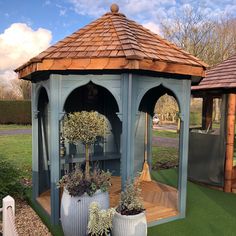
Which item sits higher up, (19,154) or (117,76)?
(117,76)

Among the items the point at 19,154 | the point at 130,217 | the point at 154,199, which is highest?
the point at 130,217

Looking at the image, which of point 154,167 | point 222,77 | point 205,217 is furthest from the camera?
point 154,167

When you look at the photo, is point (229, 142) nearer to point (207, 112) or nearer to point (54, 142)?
point (207, 112)

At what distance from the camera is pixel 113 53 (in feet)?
12.9

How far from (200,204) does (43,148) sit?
145 inches

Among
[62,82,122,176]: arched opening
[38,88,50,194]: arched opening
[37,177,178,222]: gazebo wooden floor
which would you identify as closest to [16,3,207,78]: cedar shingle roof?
[38,88,50,194]: arched opening

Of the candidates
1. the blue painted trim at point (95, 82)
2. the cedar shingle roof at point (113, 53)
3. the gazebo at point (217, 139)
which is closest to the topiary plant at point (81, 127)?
the blue painted trim at point (95, 82)

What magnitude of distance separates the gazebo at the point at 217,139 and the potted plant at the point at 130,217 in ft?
12.7

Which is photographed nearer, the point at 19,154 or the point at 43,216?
the point at 43,216

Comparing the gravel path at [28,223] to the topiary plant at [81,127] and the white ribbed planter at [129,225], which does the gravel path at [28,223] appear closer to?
the topiary plant at [81,127]

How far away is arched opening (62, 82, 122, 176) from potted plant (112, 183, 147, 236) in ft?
8.10

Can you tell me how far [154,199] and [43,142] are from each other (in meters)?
2.75

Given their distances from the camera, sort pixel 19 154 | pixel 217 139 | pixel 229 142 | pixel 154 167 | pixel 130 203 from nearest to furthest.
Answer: pixel 130 203, pixel 229 142, pixel 217 139, pixel 154 167, pixel 19 154

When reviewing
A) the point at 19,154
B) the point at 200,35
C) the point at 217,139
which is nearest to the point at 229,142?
the point at 217,139
